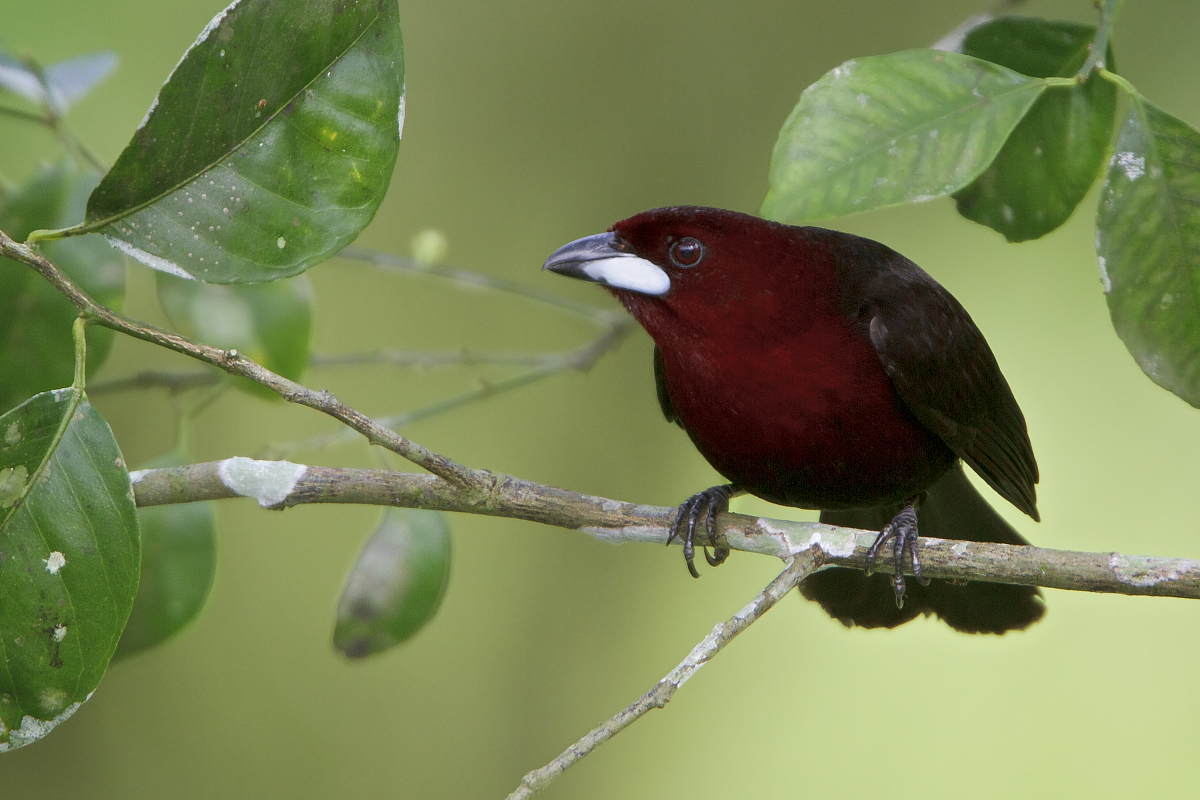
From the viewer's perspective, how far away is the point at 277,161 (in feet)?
3.42

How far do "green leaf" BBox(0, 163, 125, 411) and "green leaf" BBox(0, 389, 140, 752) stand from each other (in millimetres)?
482

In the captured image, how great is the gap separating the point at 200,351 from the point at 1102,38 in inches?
40.4

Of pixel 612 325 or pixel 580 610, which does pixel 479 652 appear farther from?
pixel 612 325

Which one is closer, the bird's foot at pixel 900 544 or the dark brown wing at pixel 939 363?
the bird's foot at pixel 900 544

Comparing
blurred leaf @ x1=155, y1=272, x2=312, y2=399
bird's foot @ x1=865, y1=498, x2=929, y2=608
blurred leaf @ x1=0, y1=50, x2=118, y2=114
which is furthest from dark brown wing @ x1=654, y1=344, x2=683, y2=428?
blurred leaf @ x1=0, y1=50, x2=118, y2=114

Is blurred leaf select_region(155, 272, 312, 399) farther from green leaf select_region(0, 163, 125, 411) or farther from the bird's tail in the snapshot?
the bird's tail

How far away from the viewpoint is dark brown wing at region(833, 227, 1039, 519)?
5.35 feet

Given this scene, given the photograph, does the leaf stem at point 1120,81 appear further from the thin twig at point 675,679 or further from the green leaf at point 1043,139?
the thin twig at point 675,679

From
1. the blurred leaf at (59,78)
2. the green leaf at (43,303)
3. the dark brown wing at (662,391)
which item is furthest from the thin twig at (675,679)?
the blurred leaf at (59,78)

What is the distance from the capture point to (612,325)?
2254 mm

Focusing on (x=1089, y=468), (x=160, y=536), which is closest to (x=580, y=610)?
(x=1089, y=468)

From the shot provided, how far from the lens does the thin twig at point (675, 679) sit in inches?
34.7

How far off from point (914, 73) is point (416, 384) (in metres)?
2.18

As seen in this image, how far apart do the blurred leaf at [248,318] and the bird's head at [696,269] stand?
38cm
